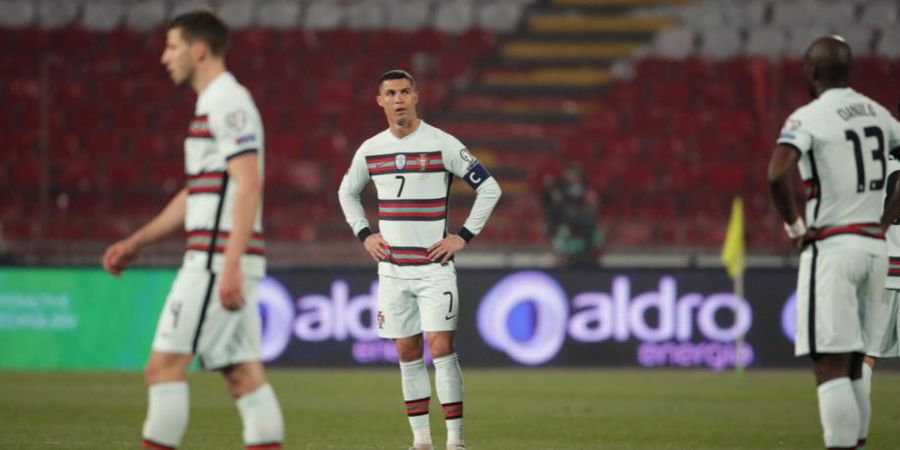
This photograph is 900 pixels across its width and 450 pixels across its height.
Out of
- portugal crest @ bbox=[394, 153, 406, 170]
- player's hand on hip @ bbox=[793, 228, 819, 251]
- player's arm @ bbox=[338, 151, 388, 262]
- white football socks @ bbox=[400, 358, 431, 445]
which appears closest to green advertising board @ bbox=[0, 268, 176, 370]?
player's arm @ bbox=[338, 151, 388, 262]

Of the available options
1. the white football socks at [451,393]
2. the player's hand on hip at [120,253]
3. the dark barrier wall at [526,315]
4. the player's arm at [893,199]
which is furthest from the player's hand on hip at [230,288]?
the dark barrier wall at [526,315]

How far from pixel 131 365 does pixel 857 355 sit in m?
11.3

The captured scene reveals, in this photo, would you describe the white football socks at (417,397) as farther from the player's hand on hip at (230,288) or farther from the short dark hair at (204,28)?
the short dark hair at (204,28)

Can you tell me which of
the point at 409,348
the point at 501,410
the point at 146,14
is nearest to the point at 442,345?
the point at 409,348

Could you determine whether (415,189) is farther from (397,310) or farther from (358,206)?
(397,310)

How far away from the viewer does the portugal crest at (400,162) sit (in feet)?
28.3

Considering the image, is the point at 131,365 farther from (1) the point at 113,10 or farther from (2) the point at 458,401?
(1) the point at 113,10

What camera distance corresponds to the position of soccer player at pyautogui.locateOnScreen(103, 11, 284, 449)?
19.1 feet

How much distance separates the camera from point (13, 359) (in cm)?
1630

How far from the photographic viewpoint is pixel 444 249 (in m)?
8.50

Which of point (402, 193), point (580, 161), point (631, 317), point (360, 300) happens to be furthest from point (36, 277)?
point (580, 161)

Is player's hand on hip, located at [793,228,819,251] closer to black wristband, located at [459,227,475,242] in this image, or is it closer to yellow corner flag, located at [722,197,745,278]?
black wristband, located at [459,227,475,242]

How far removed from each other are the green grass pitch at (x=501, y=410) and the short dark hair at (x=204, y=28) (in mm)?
3730

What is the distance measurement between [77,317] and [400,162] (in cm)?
900
